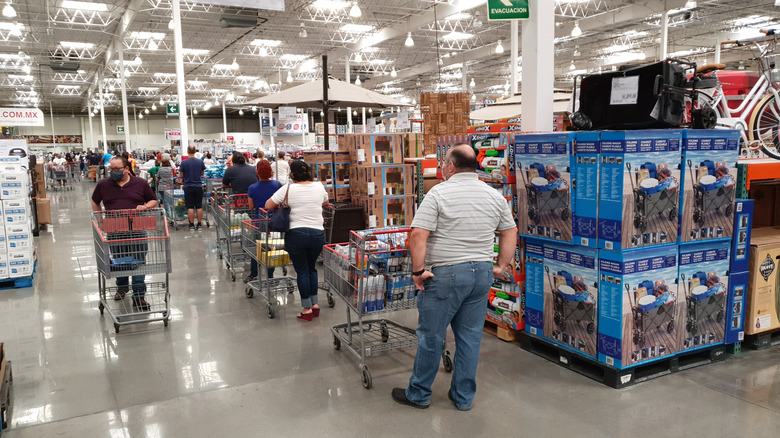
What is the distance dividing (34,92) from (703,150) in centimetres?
4209

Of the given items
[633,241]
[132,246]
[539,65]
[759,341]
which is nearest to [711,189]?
[633,241]

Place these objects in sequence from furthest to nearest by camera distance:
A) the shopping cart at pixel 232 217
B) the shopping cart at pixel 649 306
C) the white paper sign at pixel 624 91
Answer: the shopping cart at pixel 232 217 < the white paper sign at pixel 624 91 < the shopping cart at pixel 649 306

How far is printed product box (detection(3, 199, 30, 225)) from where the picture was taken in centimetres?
701

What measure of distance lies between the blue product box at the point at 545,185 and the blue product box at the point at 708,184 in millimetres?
849

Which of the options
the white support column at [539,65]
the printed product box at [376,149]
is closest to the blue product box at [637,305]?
the white support column at [539,65]

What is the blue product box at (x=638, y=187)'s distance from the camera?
3791mm

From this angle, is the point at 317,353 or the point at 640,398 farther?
the point at 317,353

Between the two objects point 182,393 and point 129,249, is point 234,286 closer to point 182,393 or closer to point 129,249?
point 129,249

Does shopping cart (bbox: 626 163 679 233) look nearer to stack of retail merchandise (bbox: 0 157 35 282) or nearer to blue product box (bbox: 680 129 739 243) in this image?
blue product box (bbox: 680 129 739 243)

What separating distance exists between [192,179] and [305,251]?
663 centimetres

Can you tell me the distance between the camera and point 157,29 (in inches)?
828

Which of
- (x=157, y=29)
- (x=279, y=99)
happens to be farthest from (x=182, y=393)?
(x=157, y=29)

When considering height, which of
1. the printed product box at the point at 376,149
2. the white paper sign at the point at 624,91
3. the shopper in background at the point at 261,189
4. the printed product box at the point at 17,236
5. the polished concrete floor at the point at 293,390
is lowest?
the polished concrete floor at the point at 293,390

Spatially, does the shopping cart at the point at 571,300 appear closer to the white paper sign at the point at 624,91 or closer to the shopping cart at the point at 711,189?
the shopping cart at the point at 711,189
